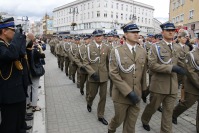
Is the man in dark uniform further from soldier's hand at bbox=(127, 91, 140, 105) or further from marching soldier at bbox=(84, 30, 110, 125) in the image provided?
marching soldier at bbox=(84, 30, 110, 125)

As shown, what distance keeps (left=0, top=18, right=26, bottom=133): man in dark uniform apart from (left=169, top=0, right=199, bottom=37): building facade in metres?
26.6

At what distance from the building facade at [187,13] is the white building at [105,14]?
21.5 m

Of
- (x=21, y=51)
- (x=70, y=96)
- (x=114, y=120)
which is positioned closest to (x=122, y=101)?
(x=114, y=120)

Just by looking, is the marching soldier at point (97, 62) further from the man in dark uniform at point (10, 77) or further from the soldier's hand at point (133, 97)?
the man in dark uniform at point (10, 77)

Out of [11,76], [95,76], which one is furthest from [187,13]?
[11,76]

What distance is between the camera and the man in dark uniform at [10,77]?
3090 mm

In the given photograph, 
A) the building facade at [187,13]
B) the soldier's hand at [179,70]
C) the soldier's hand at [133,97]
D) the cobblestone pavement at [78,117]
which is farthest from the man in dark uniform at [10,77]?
the building facade at [187,13]

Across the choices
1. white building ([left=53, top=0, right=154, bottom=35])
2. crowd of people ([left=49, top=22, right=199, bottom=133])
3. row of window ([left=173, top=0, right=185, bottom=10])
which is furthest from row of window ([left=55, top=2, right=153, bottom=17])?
crowd of people ([left=49, top=22, right=199, bottom=133])

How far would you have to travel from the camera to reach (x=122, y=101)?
148 inches

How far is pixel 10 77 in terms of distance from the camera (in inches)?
131

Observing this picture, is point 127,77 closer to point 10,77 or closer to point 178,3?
point 10,77

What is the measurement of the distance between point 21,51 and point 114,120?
2.03 m

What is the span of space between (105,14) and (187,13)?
133ft

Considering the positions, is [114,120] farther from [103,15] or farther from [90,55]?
[103,15]
